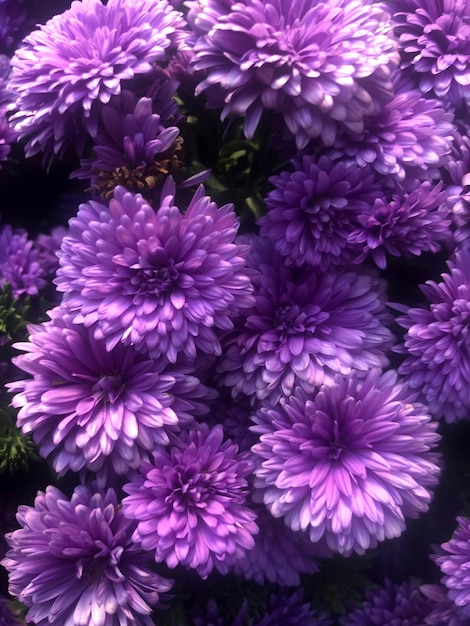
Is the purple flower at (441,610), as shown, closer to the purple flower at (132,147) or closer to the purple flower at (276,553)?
the purple flower at (276,553)

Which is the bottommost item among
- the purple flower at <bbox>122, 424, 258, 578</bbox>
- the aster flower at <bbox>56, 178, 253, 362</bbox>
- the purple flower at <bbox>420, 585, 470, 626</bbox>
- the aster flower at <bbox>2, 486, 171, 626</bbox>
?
the purple flower at <bbox>420, 585, 470, 626</bbox>

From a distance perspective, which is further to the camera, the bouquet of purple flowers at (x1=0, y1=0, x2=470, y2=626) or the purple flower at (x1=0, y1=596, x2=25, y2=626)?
the purple flower at (x1=0, y1=596, x2=25, y2=626)

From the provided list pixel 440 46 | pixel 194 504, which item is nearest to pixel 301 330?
pixel 194 504

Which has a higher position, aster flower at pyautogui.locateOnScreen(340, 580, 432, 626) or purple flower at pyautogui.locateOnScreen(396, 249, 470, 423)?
purple flower at pyautogui.locateOnScreen(396, 249, 470, 423)

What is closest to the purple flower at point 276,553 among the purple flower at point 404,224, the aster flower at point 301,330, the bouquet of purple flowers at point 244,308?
the bouquet of purple flowers at point 244,308

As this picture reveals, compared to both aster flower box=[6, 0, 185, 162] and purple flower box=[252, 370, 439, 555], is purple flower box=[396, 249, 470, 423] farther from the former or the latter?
aster flower box=[6, 0, 185, 162]

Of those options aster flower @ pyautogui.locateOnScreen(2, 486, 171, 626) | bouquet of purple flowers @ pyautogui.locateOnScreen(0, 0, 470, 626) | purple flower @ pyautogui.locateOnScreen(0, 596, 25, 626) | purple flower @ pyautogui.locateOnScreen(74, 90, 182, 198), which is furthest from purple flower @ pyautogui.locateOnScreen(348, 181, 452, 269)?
purple flower @ pyautogui.locateOnScreen(0, 596, 25, 626)

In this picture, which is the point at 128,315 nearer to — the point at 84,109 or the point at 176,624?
the point at 84,109
